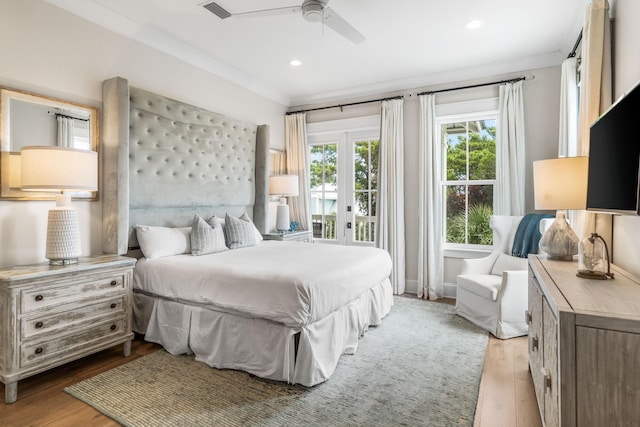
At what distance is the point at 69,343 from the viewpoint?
233 centimetres

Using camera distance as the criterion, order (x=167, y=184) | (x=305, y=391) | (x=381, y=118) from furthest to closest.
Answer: (x=381, y=118)
(x=167, y=184)
(x=305, y=391)

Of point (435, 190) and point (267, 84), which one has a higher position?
point (267, 84)

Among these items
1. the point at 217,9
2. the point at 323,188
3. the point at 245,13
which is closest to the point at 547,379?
the point at 245,13

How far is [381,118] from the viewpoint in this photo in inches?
189

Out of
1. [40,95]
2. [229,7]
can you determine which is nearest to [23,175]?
[40,95]

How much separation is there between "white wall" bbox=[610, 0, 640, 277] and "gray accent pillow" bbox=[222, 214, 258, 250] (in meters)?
Result: 3.13

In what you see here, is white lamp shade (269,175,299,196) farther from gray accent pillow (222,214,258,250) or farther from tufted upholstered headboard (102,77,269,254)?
gray accent pillow (222,214,258,250)

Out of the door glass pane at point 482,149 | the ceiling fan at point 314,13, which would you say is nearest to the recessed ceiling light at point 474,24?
the ceiling fan at point 314,13

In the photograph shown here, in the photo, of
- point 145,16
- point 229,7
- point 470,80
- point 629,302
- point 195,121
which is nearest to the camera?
point 629,302

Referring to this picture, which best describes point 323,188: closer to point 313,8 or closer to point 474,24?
point 474,24

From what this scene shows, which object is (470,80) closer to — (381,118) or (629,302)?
(381,118)

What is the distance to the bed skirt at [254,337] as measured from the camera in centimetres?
226

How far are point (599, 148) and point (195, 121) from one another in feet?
11.6

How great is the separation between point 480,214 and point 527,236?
0.98 meters
